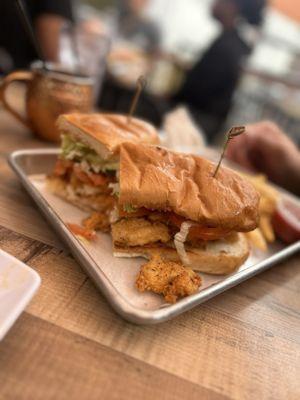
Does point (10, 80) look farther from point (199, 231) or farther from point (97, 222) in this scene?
point (199, 231)

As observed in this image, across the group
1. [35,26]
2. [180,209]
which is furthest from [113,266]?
[35,26]

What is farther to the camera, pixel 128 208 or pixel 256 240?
pixel 256 240

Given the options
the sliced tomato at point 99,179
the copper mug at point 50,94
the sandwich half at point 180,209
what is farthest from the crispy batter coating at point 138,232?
the copper mug at point 50,94

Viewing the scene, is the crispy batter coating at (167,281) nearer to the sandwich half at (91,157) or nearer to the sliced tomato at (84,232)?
the sliced tomato at (84,232)

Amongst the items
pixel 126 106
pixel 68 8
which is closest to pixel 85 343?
pixel 68 8

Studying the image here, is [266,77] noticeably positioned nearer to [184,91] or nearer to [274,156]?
[184,91]
